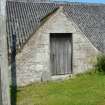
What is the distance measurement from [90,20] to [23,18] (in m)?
4.01

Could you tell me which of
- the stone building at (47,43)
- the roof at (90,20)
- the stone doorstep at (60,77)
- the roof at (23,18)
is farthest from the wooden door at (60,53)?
the roof at (90,20)

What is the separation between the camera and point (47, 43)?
1559cm

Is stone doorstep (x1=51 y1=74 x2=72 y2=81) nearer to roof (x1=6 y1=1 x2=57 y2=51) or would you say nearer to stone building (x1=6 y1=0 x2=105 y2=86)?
stone building (x1=6 y1=0 x2=105 y2=86)

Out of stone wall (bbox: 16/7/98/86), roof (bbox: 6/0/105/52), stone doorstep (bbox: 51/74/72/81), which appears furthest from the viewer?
roof (bbox: 6/0/105/52)

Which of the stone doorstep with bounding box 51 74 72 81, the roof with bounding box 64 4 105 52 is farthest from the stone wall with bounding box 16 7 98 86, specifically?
the roof with bounding box 64 4 105 52

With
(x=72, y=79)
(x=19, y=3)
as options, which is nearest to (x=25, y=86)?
(x=72, y=79)

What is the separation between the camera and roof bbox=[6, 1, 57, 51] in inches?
635

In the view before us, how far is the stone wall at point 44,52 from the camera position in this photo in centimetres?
1512

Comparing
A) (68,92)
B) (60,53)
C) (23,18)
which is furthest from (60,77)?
(23,18)

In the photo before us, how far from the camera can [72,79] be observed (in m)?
15.8

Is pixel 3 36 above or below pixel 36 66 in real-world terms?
above

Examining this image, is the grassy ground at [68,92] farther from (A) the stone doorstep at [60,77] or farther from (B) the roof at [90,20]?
(B) the roof at [90,20]

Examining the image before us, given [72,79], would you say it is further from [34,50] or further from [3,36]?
[3,36]

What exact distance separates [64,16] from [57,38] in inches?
46.9
